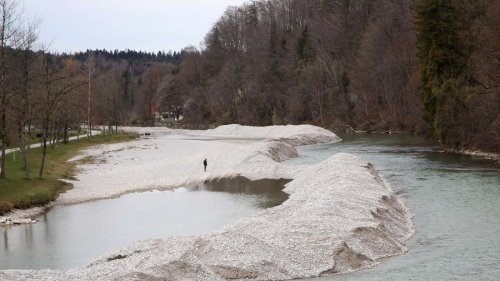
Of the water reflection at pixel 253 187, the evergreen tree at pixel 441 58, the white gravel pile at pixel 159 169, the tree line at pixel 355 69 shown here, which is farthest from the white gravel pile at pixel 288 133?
the water reflection at pixel 253 187

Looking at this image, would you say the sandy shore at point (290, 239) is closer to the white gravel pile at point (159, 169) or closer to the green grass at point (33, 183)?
the white gravel pile at point (159, 169)

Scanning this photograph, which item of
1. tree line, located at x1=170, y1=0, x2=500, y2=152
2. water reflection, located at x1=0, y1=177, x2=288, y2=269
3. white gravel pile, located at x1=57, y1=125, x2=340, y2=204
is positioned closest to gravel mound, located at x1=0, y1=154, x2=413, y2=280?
water reflection, located at x1=0, y1=177, x2=288, y2=269

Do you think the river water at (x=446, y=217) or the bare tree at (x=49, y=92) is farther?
the bare tree at (x=49, y=92)

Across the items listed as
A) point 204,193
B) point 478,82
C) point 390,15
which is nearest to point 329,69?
point 390,15

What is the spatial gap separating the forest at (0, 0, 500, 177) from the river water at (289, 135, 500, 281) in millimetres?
9938

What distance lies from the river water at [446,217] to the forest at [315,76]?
32.6ft

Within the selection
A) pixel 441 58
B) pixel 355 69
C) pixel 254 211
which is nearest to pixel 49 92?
pixel 254 211

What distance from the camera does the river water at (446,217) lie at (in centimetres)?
2205

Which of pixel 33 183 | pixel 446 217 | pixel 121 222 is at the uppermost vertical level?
pixel 33 183

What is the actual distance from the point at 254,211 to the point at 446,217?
441 inches

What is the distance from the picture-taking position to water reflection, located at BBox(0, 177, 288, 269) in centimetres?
2605

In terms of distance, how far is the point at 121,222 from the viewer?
32969 mm

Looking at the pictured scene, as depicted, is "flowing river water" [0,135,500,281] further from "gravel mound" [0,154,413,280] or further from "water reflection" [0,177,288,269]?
"gravel mound" [0,154,413,280]

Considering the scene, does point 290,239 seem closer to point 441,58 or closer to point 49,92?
point 49,92
